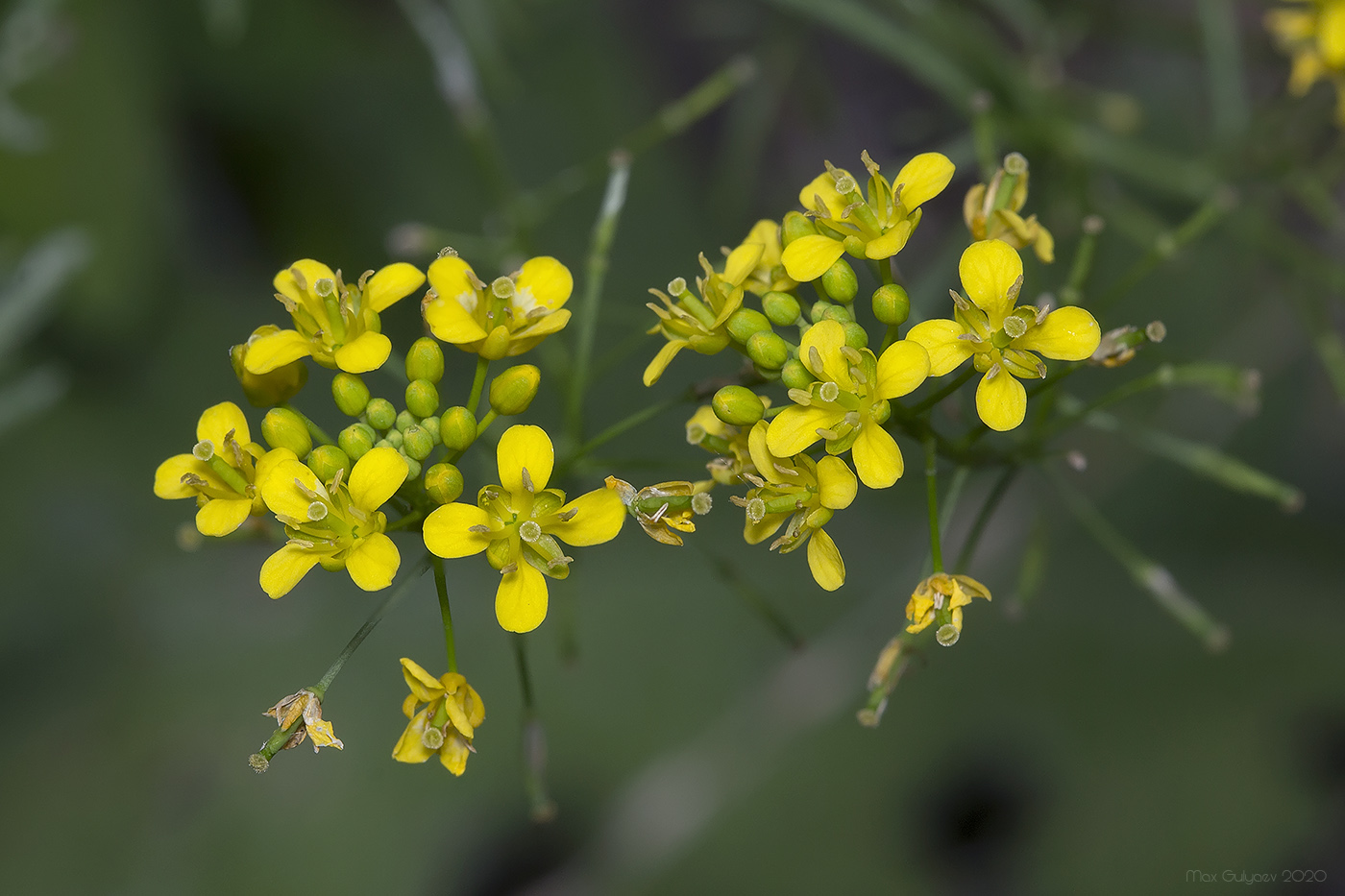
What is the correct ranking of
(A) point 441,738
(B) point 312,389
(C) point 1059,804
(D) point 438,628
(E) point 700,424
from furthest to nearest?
(B) point 312,389 → (D) point 438,628 → (C) point 1059,804 → (E) point 700,424 → (A) point 441,738

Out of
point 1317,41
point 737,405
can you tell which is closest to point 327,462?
point 737,405

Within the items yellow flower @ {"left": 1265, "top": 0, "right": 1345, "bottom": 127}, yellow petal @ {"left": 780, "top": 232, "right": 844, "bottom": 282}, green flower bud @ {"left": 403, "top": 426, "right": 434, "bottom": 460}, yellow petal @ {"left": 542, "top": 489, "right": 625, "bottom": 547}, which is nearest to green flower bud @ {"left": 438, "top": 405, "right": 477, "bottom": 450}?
green flower bud @ {"left": 403, "top": 426, "right": 434, "bottom": 460}

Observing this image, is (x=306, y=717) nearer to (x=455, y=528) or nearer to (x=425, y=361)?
(x=455, y=528)

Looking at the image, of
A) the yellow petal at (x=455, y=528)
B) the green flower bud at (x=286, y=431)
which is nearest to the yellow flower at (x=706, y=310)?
the yellow petal at (x=455, y=528)

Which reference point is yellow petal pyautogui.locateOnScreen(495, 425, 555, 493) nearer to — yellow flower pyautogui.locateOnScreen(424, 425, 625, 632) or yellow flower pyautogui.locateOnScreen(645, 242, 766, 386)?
yellow flower pyautogui.locateOnScreen(424, 425, 625, 632)

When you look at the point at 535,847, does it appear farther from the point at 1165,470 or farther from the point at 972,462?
the point at 1165,470

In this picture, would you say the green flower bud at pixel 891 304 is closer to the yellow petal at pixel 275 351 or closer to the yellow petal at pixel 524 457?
the yellow petal at pixel 524 457

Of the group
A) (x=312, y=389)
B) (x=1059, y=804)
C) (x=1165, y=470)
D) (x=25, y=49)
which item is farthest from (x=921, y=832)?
(x=25, y=49)
